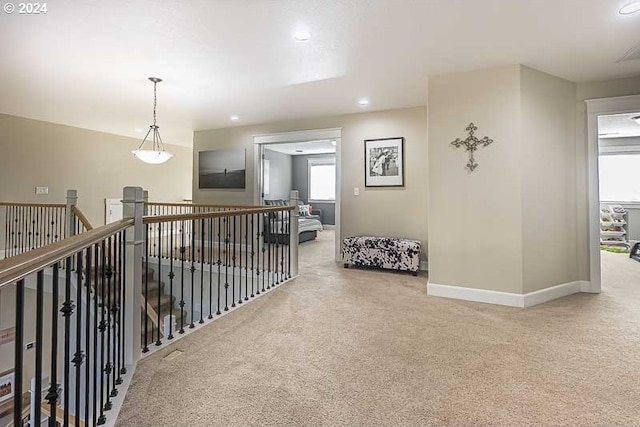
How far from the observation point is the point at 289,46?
2953 millimetres

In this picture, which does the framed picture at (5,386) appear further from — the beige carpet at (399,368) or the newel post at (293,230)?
the newel post at (293,230)

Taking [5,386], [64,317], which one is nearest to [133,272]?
[64,317]

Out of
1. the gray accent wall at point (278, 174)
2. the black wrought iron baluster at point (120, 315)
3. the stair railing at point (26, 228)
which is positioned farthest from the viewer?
the gray accent wall at point (278, 174)

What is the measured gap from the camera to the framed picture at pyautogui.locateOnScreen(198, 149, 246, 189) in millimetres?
6332

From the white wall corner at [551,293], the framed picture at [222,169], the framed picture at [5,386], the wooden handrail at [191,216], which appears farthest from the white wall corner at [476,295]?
the framed picture at [5,386]

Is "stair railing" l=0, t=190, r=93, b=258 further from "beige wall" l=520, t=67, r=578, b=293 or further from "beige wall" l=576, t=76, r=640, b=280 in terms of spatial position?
"beige wall" l=576, t=76, r=640, b=280

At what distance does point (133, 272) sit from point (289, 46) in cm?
220

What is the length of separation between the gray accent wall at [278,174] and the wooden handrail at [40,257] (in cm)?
808

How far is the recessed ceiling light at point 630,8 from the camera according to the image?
2.31m

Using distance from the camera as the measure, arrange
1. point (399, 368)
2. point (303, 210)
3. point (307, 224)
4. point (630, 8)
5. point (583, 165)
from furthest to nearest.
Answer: point (303, 210), point (307, 224), point (583, 165), point (630, 8), point (399, 368)

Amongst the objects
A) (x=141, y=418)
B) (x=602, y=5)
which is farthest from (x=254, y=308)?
(x=602, y=5)

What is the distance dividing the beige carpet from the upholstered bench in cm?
113

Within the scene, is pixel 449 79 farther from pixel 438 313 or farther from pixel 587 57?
pixel 438 313

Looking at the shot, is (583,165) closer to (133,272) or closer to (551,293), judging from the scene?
(551,293)
